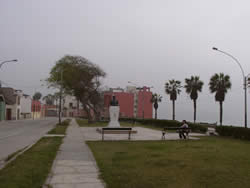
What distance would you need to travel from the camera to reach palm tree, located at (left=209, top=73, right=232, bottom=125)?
4419cm

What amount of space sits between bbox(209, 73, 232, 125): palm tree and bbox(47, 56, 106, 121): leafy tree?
61.7 ft

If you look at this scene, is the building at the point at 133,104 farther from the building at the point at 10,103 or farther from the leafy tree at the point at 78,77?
the leafy tree at the point at 78,77

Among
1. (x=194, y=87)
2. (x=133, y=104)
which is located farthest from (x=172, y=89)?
(x=133, y=104)

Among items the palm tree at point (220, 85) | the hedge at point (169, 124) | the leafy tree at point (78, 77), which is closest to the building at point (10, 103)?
the leafy tree at point (78, 77)

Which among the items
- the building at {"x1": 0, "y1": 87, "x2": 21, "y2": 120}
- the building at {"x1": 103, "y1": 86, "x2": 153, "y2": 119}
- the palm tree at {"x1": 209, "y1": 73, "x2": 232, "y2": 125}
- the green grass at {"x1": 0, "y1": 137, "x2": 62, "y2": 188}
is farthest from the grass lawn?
the building at {"x1": 103, "y1": 86, "x2": 153, "y2": 119}

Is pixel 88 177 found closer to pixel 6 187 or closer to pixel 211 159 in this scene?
pixel 6 187

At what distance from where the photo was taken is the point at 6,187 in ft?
21.0

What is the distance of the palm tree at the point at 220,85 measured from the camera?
44188 millimetres

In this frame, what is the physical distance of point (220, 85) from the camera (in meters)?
44.6

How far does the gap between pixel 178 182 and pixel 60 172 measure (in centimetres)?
334

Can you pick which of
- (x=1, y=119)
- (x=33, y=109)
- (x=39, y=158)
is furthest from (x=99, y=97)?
(x=33, y=109)

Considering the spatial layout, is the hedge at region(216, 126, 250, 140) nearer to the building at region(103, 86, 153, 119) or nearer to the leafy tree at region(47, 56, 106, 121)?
the leafy tree at region(47, 56, 106, 121)

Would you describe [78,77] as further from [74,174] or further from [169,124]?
[74,174]

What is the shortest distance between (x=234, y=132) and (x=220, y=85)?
22.5m
